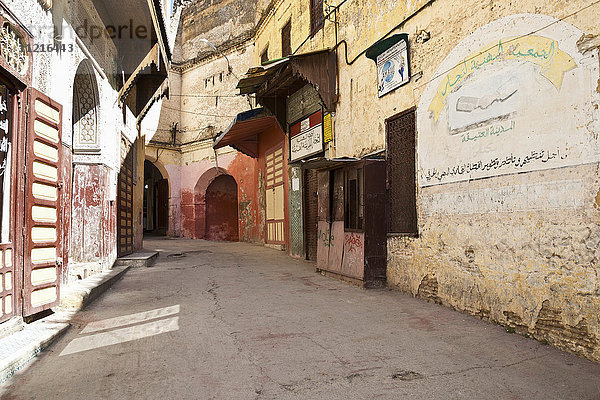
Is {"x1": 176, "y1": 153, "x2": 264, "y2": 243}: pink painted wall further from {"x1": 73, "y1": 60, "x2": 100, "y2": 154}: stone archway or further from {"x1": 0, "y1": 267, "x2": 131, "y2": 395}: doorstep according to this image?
{"x1": 0, "y1": 267, "x2": 131, "y2": 395}: doorstep

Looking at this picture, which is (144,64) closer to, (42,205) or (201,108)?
(42,205)

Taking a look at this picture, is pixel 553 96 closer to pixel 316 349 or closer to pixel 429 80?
pixel 429 80

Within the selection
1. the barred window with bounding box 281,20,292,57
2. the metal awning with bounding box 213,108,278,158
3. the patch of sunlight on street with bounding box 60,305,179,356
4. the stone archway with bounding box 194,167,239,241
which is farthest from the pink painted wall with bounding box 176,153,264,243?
the patch of sunlight on street with bounding box 60,305,179,356

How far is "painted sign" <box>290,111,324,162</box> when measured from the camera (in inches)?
359

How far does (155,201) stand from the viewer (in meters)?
24.3

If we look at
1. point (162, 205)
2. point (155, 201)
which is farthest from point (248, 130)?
point (155, 201)

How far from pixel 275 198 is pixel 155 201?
44.8 feet

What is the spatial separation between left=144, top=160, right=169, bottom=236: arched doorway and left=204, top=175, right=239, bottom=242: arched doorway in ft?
8.77

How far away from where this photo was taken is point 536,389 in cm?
267

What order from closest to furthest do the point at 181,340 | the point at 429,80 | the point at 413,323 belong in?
the point at 181,340
the point at 413,323
the point at 429,80

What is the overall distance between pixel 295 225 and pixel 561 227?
7610 millimetres

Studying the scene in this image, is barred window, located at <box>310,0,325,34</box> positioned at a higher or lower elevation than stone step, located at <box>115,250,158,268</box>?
higher

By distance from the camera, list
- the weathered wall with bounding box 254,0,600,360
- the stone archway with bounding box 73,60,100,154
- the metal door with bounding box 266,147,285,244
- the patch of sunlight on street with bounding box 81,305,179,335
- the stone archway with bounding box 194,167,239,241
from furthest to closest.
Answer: the stone archway with bounding box 194,167,239,241, the metal door with bounding box 266,147,285,244, the stone archway with bounding box 73,60,100,154, the patch of sunlight on street with bounding box 81,305,179,335, the weathered wall with bounding box 254,0,600,360

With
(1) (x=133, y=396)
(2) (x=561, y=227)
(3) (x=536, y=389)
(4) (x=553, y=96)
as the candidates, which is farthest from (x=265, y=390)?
(4) (x=553, y=96)
